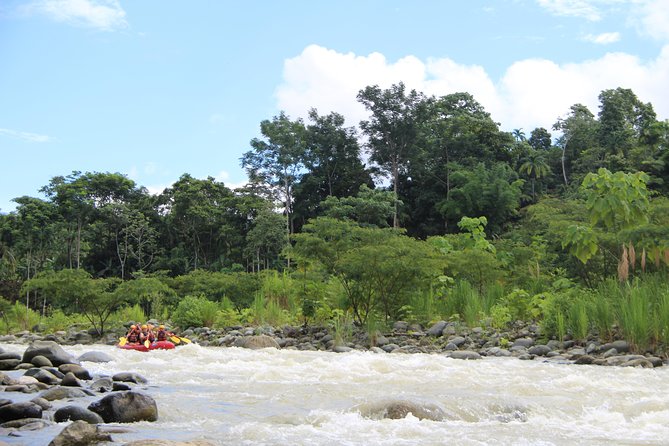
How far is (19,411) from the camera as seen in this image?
6121 millimetres

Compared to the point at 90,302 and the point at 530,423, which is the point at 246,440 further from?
the point at 90,302

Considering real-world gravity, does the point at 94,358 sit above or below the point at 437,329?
below

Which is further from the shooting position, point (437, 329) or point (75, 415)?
point (437, 329)

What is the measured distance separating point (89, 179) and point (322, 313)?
28.5m

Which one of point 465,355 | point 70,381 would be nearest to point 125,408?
point 70,381

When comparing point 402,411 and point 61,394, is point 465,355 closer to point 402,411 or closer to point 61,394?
point 402,411

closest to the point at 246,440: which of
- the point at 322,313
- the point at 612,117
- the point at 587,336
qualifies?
the point at 587,336

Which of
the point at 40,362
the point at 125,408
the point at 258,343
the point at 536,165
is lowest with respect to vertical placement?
the point at 258,343

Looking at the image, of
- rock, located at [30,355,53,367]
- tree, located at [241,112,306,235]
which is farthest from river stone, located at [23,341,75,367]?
tree, located at [241,112,306,235]

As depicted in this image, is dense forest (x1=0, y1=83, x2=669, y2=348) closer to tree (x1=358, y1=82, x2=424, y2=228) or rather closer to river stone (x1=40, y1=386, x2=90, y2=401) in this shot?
tree (x1=358, y1=82, x2=424, y2=228)

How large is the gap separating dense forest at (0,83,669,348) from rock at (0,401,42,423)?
870 centimetres

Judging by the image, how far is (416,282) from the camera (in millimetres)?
15070

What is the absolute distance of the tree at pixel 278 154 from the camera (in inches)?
1590

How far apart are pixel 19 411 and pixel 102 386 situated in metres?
2.22
